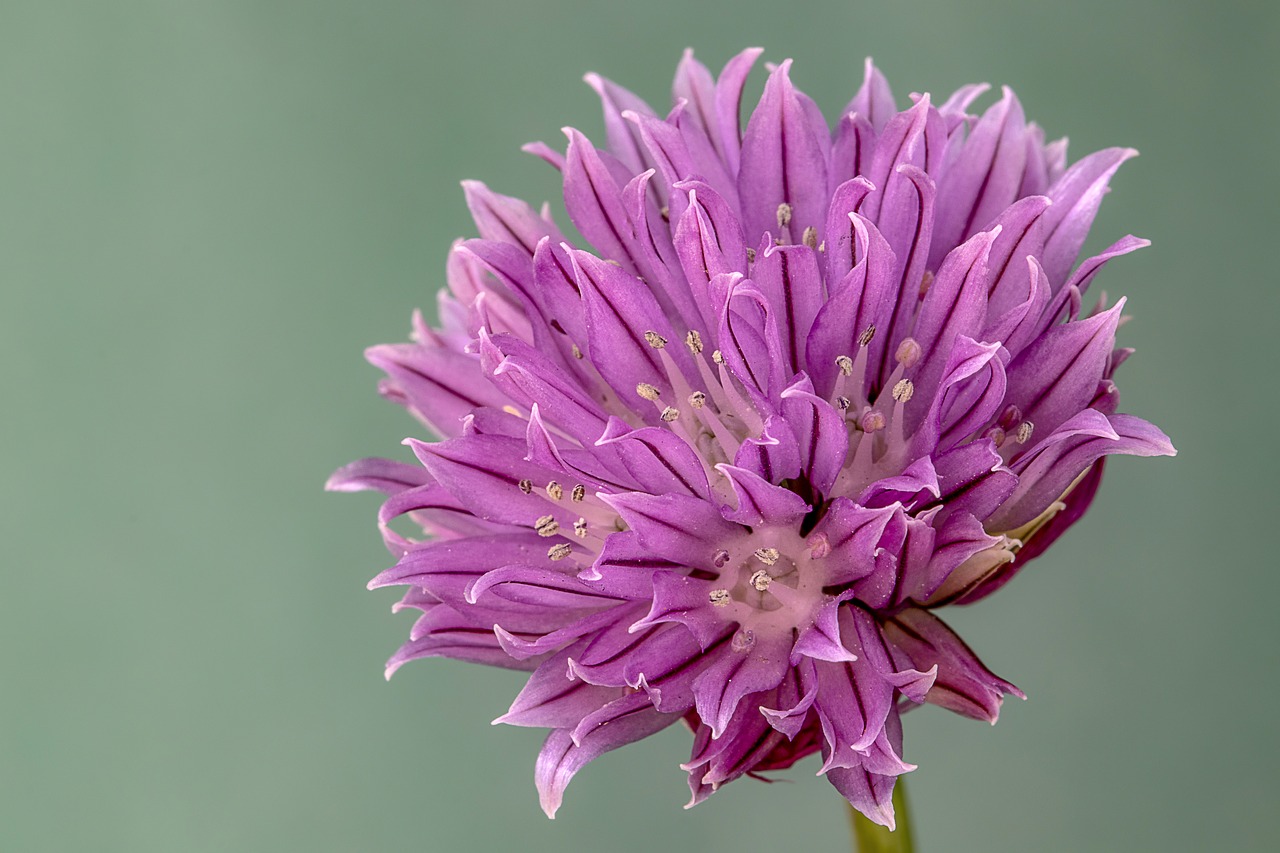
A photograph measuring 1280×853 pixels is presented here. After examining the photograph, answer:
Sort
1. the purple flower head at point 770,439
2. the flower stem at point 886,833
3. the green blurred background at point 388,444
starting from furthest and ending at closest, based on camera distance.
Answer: the green blurred background at point 388,444 → the flower stem at point 886,833 → the purple flower head at point 770,439

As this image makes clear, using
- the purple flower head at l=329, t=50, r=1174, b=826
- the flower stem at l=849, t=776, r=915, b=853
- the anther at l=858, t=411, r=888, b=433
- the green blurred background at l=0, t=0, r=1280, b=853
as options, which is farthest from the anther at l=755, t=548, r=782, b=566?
the green blurred background at l=0, t=0, r=1280, b=853

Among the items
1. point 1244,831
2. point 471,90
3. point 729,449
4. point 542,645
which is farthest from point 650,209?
point 1244,831

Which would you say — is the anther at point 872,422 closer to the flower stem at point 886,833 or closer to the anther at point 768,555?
the anther at point 768,555

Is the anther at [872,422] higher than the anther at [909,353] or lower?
lower

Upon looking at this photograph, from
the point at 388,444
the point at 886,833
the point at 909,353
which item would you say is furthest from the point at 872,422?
the point at 388,444

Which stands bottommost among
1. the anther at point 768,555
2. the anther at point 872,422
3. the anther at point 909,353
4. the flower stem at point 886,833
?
the flower stem at point 886,833

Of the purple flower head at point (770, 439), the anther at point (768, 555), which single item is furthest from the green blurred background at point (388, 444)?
the anther at point (768, 555)

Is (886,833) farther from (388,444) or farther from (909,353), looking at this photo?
(388,444)

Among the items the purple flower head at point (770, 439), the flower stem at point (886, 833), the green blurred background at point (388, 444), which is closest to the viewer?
the purple flower head at point (770, 439)
